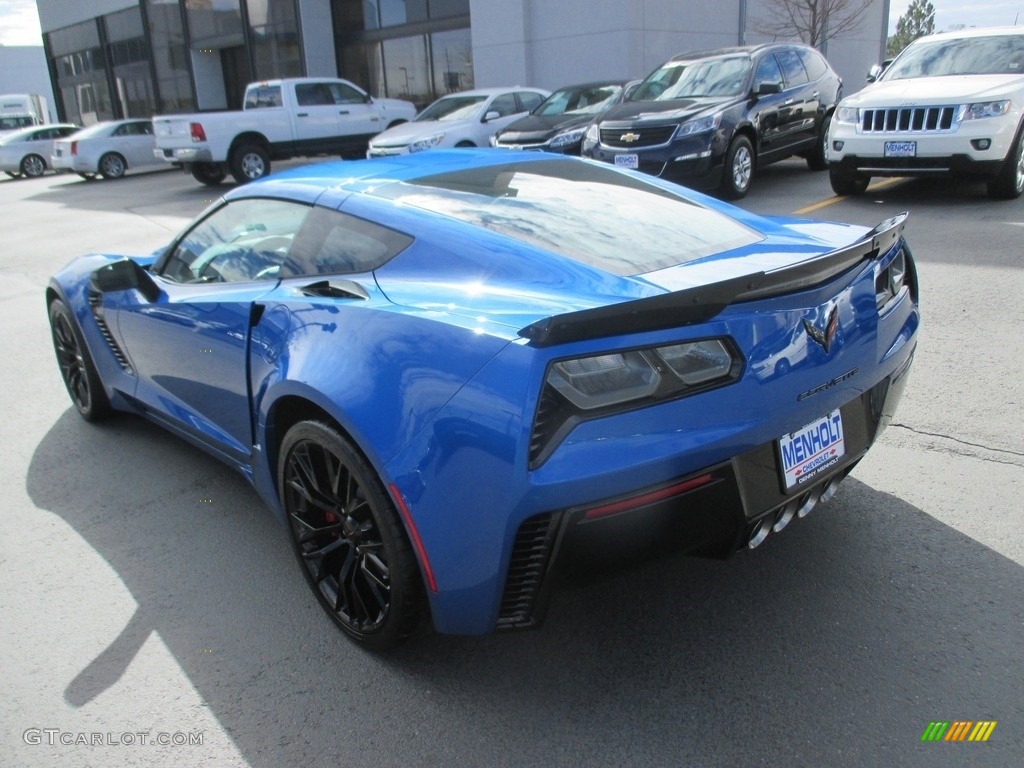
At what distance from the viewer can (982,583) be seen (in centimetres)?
279

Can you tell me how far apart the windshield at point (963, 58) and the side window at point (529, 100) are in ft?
22.2

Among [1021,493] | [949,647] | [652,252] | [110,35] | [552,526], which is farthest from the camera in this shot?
[110,35]

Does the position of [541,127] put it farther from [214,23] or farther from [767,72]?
[214,23]

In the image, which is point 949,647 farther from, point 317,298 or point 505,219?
point 317,298

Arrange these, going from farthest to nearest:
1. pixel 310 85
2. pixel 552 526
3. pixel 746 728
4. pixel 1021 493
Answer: pixel 310 85 → pixel 1021 493 → pixel 746 728 → pixel 552 526

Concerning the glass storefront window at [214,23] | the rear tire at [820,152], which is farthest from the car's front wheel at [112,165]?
the rear tire at [820,152]

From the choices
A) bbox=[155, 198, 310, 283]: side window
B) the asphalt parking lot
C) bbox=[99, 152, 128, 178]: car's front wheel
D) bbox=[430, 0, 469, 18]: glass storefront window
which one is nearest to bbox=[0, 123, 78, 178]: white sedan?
bbox=[99, 152, 128, 178]: car's front wheel

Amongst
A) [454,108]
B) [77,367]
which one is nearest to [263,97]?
[454,108]

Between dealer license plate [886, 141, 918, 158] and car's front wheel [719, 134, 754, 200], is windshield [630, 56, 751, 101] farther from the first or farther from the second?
dealer license plate [886, 141, 918, 158]

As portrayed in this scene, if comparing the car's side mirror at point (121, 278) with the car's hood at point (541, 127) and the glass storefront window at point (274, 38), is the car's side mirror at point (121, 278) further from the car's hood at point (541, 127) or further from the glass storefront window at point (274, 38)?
the glass storefront window at point (274, 38)

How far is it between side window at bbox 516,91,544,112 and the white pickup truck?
481cm

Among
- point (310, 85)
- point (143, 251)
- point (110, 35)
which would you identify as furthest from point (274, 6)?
point (143, 251)

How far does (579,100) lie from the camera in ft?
44.0

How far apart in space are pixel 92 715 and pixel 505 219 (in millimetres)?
1952
